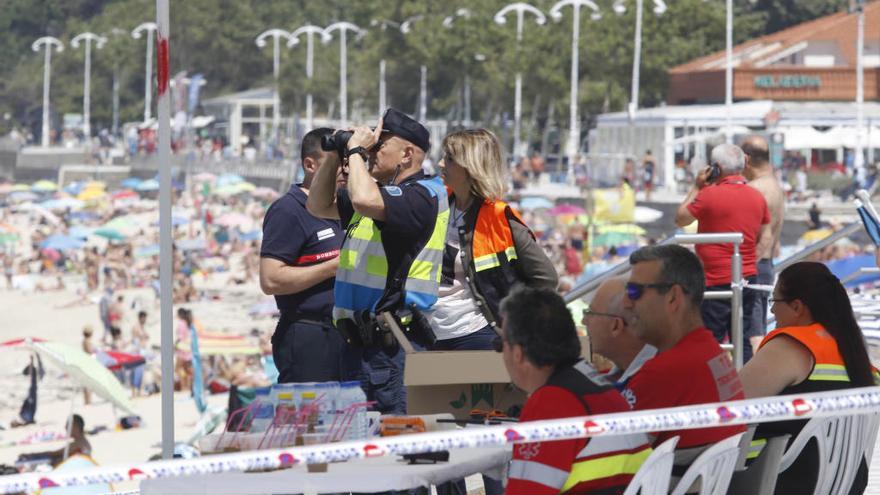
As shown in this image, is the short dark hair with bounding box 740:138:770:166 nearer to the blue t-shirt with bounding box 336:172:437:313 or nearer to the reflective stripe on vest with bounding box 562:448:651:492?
the blue t-shirt with bounding box 336:172:437:313

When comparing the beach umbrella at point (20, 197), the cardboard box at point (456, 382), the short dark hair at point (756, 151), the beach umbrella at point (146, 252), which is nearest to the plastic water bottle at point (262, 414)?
the cardboard box at point (456, 382)

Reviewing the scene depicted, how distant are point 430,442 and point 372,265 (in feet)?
6.64

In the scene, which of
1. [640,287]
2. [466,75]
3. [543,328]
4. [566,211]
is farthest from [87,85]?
[543,328]

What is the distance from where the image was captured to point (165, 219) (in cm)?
460

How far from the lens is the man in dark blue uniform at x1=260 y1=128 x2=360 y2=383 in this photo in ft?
16.3

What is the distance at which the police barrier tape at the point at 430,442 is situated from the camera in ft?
8.39

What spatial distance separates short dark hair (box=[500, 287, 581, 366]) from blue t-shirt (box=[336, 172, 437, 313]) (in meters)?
1.29

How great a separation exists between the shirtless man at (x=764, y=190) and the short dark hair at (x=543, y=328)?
4436mm

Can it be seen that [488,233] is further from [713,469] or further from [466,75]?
[466,75]

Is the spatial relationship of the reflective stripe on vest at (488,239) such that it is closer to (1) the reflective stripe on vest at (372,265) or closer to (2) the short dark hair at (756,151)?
(1) the reflective stripe on vest at (372,265)

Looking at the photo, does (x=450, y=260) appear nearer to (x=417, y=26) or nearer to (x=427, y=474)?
(x=427, y=474)

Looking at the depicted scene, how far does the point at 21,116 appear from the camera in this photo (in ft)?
369

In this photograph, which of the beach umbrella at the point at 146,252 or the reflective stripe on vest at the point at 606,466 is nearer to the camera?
the reflective stripe on vest at the point at 606,466

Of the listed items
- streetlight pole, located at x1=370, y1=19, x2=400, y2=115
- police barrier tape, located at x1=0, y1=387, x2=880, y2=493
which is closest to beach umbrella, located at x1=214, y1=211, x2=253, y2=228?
streetlight pole, located at x1=370, y1=19, x2=400, y2=115
